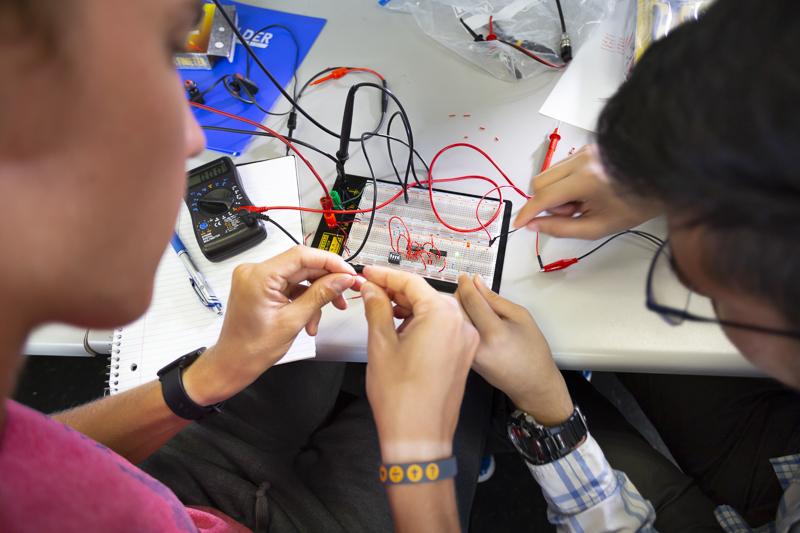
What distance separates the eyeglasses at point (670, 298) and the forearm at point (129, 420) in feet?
2.49

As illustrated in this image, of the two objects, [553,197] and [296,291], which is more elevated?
[553,197]

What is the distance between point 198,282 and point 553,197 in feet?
2.14

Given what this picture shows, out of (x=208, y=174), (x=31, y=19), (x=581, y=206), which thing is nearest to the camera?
(x=31, y=19)

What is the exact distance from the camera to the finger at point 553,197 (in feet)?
2.65

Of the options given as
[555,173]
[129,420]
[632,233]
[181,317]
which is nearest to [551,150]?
[555,173]

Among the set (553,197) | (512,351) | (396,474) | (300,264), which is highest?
(553,197)

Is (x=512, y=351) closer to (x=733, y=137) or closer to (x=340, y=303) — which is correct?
(x=340, y=303)

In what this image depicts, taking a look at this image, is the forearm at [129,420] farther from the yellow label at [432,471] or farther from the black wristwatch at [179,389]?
the yellow label at [432,471]

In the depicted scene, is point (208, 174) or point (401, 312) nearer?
point (401, 312)

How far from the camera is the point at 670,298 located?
0.73m

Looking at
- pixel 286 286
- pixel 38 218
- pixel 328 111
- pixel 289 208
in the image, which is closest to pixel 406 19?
pixel 328 111

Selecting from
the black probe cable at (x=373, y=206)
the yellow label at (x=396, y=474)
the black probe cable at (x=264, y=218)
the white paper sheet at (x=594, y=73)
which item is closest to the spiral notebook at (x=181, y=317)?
the black probe cable at (x=264, y=218)

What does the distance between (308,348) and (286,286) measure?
0.12 metres

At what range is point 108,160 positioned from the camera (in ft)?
1.10
